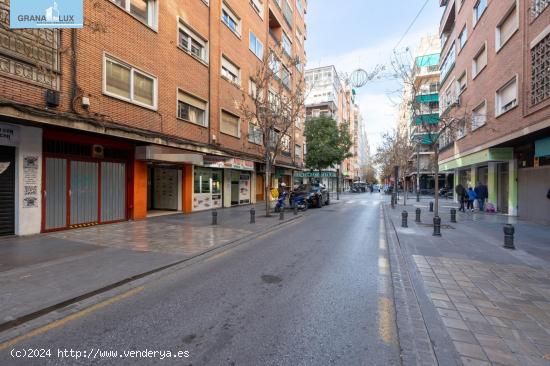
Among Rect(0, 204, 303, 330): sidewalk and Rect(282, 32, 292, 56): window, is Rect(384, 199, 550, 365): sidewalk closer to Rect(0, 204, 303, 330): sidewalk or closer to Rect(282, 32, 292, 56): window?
Rect(0, 204, 303, 330): sidewalk

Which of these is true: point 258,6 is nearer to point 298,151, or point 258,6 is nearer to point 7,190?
point 298,151

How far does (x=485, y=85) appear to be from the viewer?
1597 cm

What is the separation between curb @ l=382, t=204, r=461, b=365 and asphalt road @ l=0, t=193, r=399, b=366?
12 centimetres

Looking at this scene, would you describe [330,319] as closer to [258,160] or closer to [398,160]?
[258,160]

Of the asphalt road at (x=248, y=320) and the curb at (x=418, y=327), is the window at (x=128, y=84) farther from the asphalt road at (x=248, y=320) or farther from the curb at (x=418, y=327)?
the curb at (x=418, y=327)

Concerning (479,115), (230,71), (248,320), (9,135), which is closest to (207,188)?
(230,71)

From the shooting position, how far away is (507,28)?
44.4 feet

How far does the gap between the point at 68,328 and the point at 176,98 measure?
12027 mm

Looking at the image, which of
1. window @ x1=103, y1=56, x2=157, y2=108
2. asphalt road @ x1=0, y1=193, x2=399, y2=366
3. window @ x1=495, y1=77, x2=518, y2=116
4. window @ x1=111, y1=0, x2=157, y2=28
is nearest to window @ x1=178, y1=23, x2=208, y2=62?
window @ x1=111, y1=0, x2=157, y2=28

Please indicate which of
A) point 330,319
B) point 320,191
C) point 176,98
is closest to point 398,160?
point 320,191

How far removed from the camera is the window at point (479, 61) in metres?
16.3

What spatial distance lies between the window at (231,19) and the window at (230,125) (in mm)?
5615

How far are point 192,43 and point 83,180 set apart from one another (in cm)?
930

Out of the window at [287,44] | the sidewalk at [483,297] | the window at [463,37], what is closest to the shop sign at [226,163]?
the sidewalk at [483,297]
